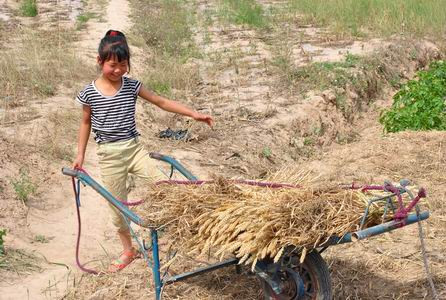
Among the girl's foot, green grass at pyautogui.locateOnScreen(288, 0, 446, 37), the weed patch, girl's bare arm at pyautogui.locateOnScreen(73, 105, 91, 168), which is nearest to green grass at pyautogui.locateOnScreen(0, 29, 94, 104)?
the weed patch

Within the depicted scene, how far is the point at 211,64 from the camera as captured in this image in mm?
10117

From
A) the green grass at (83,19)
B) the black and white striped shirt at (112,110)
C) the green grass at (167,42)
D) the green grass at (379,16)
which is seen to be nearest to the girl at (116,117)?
the black and white striped shirt at (112,110)

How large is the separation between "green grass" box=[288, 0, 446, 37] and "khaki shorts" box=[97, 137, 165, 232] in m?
7.75

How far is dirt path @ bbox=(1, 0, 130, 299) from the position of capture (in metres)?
4.56

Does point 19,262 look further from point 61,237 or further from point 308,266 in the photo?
point 308,266

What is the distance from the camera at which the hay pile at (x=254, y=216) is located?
10.9 ft

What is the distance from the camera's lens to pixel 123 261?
4762 millimetres

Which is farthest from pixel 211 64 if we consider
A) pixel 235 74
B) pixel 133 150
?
pixel 133 150

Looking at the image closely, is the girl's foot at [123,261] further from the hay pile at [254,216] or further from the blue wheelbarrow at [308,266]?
the hay pile at [254,216]

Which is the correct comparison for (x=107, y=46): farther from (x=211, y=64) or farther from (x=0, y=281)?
(x=211, y=64)

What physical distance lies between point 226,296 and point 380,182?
2544 millimetres

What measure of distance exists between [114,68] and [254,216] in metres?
1.50

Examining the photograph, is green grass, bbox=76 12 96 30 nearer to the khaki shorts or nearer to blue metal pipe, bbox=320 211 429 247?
the khaki shorts

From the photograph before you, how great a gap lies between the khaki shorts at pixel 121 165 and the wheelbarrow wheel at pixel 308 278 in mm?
1209
